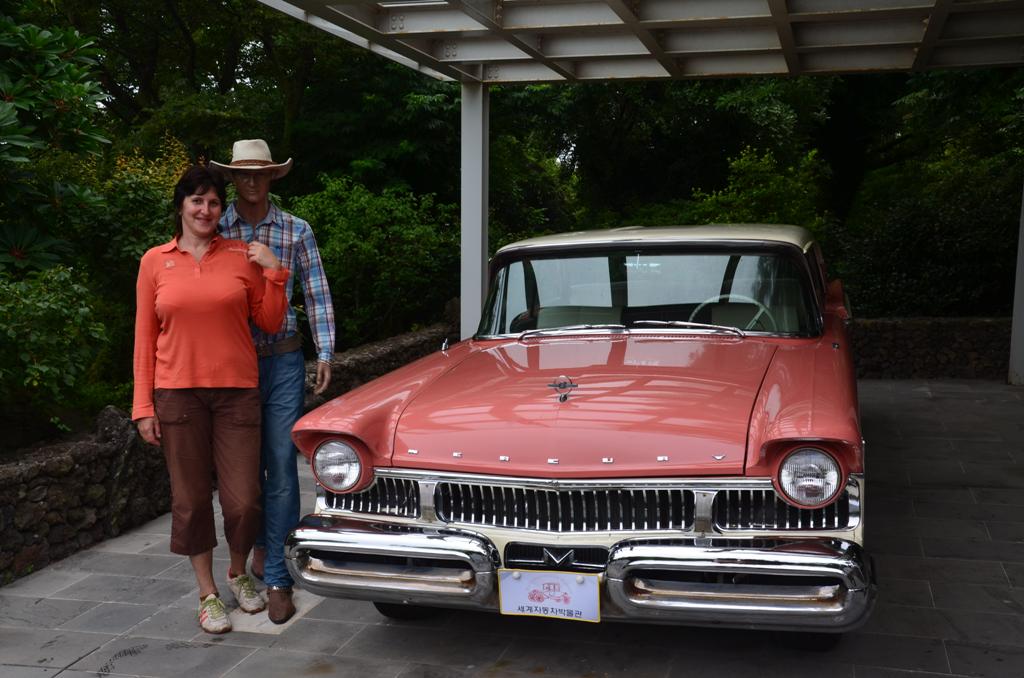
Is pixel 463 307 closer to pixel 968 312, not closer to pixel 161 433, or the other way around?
pixel 161 433

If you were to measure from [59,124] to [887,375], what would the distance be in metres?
10.2

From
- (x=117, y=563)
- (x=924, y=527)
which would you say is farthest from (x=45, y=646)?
(x=924, y=527)

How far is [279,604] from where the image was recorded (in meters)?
4.46

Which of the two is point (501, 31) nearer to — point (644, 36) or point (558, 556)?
point (644, 36)

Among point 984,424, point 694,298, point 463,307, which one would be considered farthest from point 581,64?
point 694,298

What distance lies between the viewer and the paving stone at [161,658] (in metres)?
3.97

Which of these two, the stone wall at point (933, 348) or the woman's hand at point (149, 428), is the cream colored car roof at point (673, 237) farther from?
the stone wall at point (933, 348)

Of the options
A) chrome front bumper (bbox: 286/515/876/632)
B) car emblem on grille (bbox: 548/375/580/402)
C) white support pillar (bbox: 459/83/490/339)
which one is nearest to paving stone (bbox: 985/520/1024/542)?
chrome front bumper (bbox: 286/515/876/632)

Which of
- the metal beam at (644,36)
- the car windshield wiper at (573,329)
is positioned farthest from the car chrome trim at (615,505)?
the metal beam at (644,36)

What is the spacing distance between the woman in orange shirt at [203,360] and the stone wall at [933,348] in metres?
9.92

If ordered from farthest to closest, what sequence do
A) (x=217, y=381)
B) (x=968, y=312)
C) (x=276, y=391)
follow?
(x=968, y=312), (x=276, y=391), (x=217, y=381)

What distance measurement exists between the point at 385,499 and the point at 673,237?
7.54 ft

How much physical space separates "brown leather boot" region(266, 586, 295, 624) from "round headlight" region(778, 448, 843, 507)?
2386 millimetres

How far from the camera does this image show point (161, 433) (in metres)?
4.27
